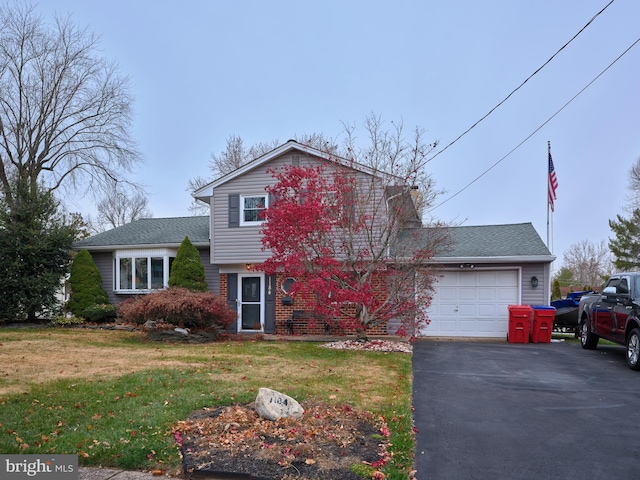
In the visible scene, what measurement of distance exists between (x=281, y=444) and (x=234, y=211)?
37.4ft

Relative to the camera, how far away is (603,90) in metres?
12.1

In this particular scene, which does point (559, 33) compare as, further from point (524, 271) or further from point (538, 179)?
point (538, 179)

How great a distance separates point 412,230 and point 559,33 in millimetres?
5473

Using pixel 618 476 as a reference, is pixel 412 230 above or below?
above

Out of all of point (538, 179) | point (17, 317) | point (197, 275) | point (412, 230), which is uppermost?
point (538, 179)

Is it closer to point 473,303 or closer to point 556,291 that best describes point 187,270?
point 473,303

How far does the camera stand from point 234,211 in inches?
601

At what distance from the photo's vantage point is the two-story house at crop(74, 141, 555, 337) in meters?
14.3

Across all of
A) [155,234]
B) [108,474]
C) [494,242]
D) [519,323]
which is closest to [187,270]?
[155,234]

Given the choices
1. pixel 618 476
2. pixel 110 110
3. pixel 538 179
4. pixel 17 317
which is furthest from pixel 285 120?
pixel 618 476

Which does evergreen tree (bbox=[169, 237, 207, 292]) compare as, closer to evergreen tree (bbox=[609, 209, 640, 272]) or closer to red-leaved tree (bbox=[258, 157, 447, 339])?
red-leaved tree (bbox=[258, 157, 447, 339])

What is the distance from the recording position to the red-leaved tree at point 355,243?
1123cm

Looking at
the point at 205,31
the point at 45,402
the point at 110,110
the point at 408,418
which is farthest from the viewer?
the point at 110,110

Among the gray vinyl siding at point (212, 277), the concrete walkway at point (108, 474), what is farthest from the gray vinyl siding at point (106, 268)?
the concrete walkway at point (108, 474)
